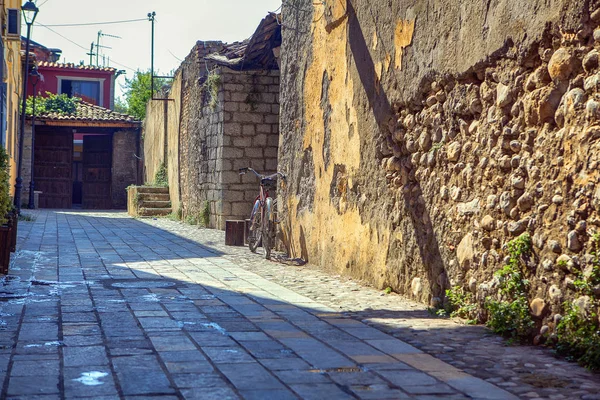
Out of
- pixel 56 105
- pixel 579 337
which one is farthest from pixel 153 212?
pixel 579 337

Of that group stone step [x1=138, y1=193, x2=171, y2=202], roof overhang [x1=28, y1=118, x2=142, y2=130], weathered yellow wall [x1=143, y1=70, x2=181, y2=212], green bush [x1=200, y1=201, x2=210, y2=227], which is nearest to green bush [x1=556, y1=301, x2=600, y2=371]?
green bush [x1=200, y1=201, x2=210, y2=227]

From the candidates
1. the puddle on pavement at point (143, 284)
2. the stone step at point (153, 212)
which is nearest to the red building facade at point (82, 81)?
the stone step at point (153, 212)

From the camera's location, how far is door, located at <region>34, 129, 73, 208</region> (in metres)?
24.8

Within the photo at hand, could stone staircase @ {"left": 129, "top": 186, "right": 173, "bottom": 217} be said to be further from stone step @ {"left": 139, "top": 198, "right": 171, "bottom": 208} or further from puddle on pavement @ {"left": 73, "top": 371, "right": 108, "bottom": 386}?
puddle on pavement @ {"left": 73, "top": 371, "right": 108, "bottom": 386}

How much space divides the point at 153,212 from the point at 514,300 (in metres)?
16.4

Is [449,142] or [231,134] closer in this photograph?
[449,142]

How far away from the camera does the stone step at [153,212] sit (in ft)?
64.5

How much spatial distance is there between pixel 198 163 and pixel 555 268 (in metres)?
12.7

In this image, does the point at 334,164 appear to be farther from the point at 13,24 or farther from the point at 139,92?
the point at 139,92

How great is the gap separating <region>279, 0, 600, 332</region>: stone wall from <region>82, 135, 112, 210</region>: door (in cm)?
1812

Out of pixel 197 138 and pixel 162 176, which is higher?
pixel 197 138

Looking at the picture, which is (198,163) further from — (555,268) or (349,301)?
(555,268)

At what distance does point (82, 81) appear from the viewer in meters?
33.4

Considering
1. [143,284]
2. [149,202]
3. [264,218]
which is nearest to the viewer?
[143,284]
